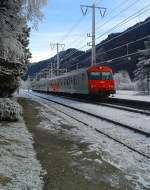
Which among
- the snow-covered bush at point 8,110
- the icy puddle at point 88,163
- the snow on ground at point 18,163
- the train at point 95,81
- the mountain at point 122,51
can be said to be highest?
the mountain at point 122,51

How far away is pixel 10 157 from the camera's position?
27.7ft

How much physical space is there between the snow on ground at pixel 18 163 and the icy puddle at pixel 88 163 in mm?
194

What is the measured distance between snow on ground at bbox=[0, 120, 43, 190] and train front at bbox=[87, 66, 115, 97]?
21.5 metres

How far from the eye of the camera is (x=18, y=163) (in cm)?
795

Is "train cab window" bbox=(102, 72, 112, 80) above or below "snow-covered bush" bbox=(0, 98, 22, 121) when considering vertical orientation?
above

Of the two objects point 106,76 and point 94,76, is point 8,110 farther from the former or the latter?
point 106,76

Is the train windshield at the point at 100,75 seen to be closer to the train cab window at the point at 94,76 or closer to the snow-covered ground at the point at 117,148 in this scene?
the train cab window at the point at 94,76

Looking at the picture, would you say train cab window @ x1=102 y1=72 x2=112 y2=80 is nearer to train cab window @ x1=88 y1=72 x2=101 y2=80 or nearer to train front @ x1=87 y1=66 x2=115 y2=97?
train front @ x1=87 y1=66 x2=115 y2=97

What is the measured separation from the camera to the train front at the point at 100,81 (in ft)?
110

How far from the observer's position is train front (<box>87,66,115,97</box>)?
33.4m

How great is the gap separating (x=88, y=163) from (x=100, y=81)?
85.3 ft

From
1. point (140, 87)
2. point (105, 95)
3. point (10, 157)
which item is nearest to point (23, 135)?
point (10, 157)

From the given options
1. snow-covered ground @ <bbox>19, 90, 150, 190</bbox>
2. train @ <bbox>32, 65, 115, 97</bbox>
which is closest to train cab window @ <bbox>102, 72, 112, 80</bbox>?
train @ <bbox>32, 65, 115, 97</bbox>

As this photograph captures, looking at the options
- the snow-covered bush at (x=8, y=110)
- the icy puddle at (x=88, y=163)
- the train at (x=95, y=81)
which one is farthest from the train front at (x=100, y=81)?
the icy puddle at (x=88, y=163)
